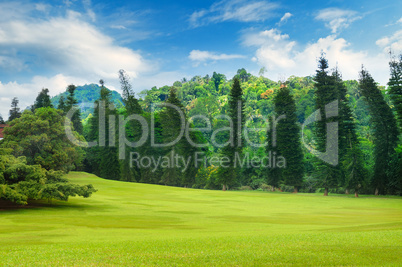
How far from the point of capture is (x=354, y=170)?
46.3 meters

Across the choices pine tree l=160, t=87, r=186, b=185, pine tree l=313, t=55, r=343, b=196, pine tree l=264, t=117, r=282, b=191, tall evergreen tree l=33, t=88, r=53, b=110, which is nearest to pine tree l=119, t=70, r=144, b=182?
pine tree l=160, t=87, r=186, b=185

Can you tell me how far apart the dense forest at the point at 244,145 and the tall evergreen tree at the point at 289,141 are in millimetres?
169

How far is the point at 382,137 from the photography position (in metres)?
52.2

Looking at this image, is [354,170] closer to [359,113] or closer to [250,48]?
[359,113]

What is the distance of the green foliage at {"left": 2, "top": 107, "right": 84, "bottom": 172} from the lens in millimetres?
35469

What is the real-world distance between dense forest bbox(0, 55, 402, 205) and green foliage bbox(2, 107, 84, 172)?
0.43 ft

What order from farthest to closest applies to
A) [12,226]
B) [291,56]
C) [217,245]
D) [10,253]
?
[291,56], [12,226], [217,245], [10,253]

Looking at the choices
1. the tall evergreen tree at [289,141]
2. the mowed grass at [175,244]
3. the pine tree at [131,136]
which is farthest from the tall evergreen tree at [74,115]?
the mowed grass at [175,244]

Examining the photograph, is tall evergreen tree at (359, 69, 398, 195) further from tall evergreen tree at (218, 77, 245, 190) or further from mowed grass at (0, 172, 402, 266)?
mowed grass at (0, 172, 402, 266)

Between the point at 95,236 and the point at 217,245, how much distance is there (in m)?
6.19

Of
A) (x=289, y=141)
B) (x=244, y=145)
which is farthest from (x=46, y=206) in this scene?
(x=244, y=145)

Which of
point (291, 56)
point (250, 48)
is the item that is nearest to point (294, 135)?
point (291, 56)

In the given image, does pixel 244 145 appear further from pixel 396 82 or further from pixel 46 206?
pixel 46 206

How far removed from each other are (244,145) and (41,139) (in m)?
37.2
